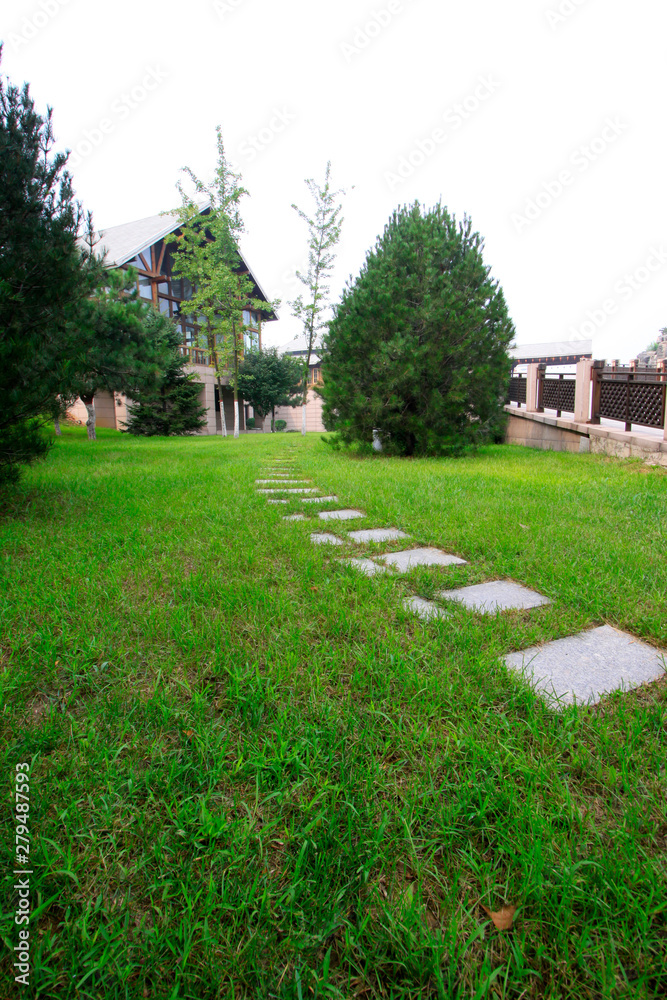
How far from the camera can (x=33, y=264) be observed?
304 cm

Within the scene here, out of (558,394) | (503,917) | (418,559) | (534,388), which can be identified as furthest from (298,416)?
(503,917)

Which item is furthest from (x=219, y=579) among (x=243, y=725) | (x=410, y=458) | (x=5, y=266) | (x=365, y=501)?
(x=410, y=458)

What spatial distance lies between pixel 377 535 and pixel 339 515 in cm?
56

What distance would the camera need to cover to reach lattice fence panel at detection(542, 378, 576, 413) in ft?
29.5

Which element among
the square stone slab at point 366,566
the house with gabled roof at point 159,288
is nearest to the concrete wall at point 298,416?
the house with gabled roof at point 159,288

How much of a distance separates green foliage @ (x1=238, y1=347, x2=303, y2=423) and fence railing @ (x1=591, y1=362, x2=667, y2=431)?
53.3 ft

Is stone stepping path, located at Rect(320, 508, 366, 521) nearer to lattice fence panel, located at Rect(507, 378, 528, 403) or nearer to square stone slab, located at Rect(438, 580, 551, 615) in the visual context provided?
square stone slab, located at Rect(438, 580, 551, 615)

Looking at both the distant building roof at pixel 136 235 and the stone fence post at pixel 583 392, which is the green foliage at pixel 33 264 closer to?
the stone fence post at pixel 583 392

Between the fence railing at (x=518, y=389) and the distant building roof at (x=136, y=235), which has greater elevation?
the distant building roof at (x=136, y=235)

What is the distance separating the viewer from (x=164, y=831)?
0.88 m

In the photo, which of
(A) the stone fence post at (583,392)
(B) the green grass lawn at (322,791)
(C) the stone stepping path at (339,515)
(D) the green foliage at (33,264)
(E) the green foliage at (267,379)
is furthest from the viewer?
(E) the green foliage at (267,379)

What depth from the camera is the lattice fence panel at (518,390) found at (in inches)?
478

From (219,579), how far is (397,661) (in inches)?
37.4

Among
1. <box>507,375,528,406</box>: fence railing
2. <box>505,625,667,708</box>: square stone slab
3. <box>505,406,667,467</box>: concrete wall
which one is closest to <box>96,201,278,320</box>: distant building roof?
<box>507,375,528,406</box>: fence railing
